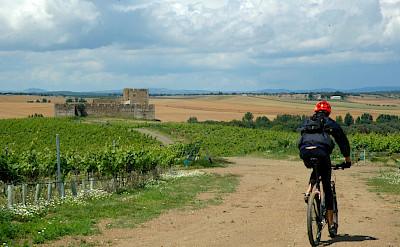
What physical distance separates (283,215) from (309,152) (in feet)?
12.3

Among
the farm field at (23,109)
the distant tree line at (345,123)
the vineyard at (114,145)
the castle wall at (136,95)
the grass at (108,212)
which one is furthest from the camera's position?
the farm field at (23,109)

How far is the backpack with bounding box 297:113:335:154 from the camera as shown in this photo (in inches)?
286

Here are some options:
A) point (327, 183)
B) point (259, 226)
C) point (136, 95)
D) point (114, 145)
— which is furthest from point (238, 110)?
point (327, 183)

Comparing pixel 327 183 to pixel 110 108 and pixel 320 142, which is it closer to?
pixel 320 142

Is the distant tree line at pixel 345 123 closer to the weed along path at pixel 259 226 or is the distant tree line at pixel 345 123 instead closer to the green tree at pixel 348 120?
the green tree at pixel 348 120

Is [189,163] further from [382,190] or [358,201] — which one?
[358,201]

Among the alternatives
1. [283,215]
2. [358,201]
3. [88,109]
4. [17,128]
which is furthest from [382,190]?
[88,109]

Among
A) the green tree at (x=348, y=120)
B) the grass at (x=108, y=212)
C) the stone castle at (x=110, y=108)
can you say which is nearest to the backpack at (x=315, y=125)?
the grass at (x=108, y=212)

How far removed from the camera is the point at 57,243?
8359 mm

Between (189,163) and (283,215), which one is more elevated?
(283,215)

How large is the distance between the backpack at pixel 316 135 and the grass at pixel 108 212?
14.1 feet

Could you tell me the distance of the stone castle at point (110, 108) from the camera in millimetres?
68894

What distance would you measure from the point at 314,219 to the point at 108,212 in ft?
19.2

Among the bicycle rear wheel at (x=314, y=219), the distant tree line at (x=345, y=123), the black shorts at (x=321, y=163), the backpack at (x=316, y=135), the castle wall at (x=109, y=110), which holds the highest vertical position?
the backpack at (x=316, y=135)
